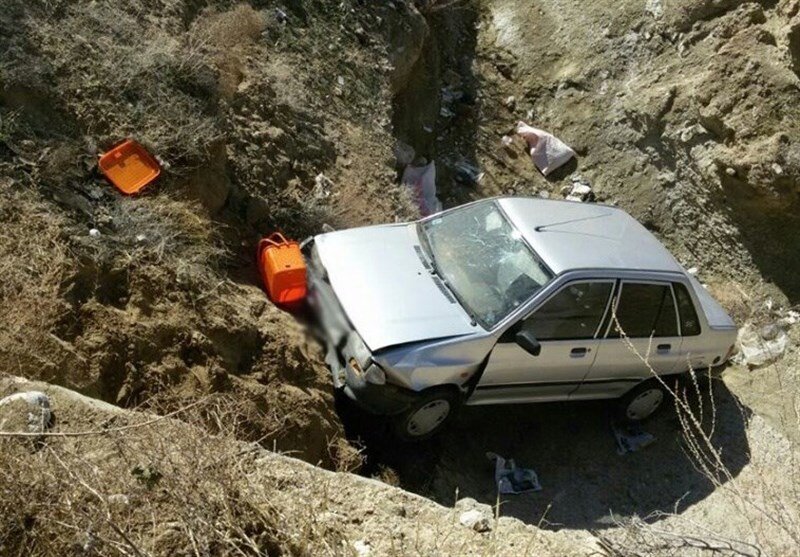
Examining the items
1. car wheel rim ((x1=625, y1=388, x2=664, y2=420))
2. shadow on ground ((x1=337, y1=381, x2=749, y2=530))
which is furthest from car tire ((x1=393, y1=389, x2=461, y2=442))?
car wheel rim ((x1=625, y1=388, x2=664, y2=420))

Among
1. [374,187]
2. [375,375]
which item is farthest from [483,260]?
[374,187]

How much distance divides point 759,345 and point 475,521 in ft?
18.8

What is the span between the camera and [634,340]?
6.75 meters

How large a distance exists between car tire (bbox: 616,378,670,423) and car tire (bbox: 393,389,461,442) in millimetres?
1813

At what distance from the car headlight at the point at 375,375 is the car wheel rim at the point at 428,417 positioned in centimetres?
45

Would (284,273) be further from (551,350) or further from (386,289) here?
(551,350)

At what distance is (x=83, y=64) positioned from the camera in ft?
22.0

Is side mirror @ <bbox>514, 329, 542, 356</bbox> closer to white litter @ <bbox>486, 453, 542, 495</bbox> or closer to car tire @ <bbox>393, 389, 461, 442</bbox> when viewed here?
car tire @ <bbox>393, 389, 461, 442</bbox>

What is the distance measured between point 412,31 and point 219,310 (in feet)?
17.5

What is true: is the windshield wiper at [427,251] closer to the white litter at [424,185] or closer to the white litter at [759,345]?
the white litter at [424,185]

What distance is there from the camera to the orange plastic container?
641 cm

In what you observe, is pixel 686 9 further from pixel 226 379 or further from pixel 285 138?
pixel 226 379

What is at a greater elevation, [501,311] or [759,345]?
[501,311]

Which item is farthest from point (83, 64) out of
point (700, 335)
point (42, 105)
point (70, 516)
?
point (700, 335)
